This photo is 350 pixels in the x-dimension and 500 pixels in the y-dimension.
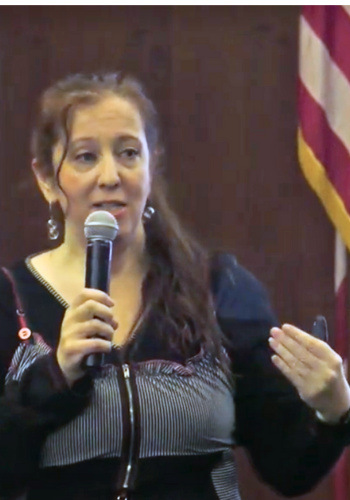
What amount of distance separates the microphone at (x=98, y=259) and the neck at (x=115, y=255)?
184mm

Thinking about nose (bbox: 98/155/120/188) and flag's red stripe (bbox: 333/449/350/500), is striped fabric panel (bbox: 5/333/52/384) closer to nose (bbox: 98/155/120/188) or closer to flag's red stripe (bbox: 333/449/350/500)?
nose (bbox: 98/155/120/188)

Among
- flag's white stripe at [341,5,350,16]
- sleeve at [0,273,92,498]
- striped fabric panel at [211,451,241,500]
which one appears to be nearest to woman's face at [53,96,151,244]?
sleeve at [0,273,92,498]

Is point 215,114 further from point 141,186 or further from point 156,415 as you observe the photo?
point 156,415

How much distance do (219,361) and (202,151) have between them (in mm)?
803

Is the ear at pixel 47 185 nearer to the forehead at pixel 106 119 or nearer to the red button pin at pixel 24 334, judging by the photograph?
the forehead at pixel 106 119

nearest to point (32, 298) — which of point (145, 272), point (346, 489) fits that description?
point (145, 272)

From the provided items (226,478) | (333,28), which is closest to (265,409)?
(226,478)

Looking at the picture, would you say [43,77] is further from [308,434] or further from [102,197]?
[308,434]

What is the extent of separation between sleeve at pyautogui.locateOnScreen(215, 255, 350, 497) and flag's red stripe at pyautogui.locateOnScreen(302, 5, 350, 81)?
78 centimetres

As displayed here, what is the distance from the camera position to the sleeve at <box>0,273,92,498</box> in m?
0.94

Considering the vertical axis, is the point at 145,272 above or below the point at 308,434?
above

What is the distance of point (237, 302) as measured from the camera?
3.59 feet

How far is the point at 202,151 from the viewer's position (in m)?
1.76

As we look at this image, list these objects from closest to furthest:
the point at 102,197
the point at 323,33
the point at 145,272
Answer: the point at 102,197 → the point at 145,272 → the point at 323,33
